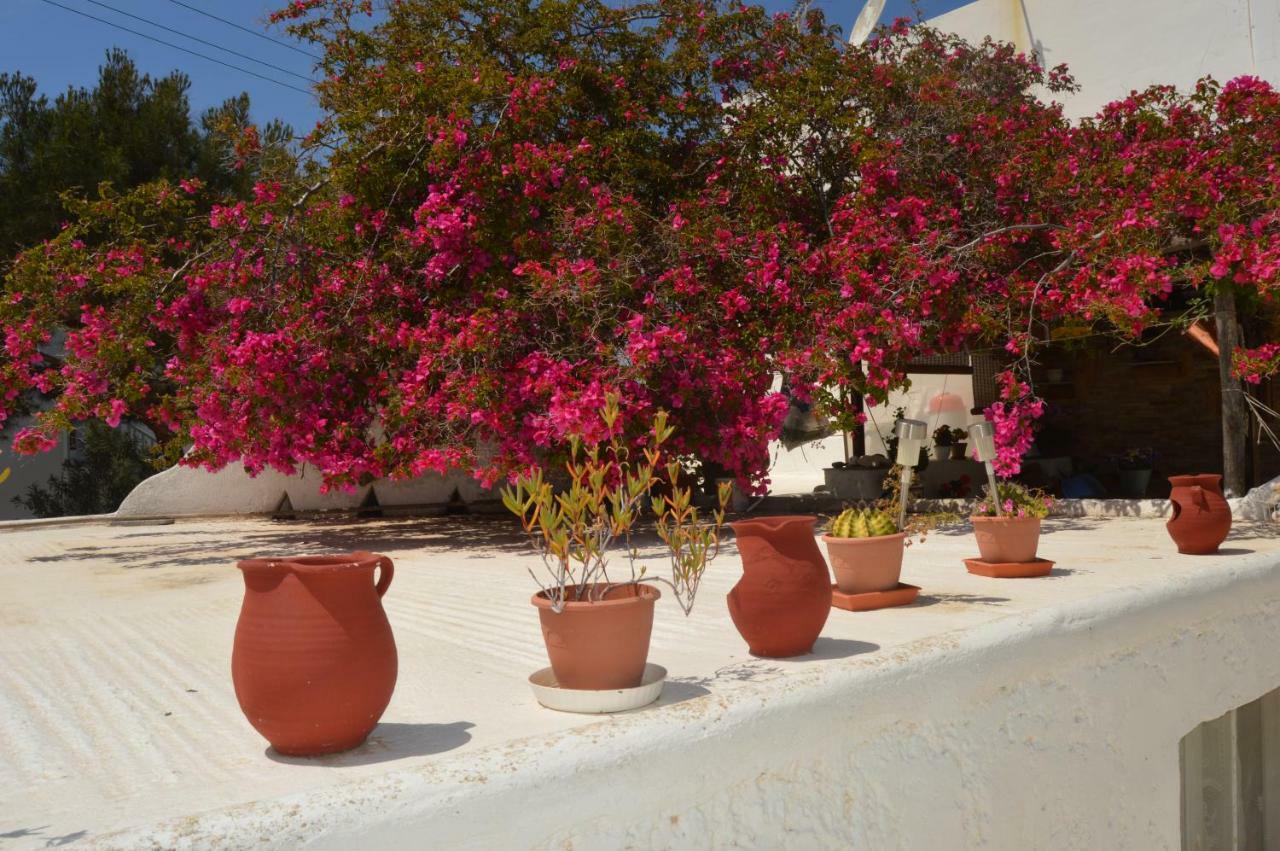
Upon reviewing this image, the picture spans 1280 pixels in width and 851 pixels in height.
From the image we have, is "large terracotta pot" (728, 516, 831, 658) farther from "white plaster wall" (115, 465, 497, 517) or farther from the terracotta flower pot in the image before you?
"white plaster wall" (115, 465, 497, 517)

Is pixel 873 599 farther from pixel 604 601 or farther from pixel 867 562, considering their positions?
pixel 604 601

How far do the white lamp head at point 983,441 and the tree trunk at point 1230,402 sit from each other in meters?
3.47

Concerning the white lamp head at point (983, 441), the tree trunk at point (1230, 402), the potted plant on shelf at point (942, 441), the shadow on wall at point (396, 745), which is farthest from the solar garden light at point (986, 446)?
the potted plant on shelf at point (942, 441)

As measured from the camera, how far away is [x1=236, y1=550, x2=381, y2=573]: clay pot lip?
2.76 meters

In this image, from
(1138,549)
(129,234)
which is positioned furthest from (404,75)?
(1138,549)

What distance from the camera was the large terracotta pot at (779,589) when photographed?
3787mm

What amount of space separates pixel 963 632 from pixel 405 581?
3865 millimetres

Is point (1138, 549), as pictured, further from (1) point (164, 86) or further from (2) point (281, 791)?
(1) point (164, 86)

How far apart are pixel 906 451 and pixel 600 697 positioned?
3.03 metres

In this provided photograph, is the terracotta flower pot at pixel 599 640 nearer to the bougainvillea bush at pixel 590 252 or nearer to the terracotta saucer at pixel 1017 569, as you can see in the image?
the terracotta saucer at pixel 1017 569

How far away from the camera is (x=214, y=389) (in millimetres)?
7988

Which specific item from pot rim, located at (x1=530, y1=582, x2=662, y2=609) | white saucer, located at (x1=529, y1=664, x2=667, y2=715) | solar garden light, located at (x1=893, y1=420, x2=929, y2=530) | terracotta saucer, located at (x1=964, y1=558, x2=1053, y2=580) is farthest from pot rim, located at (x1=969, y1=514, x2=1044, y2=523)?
white saucer, located at (x1=529, y1=664, x2=667, y2=715)

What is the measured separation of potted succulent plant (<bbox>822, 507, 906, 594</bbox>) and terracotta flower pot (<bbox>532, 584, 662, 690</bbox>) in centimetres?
200

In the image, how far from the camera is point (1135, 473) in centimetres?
1187
